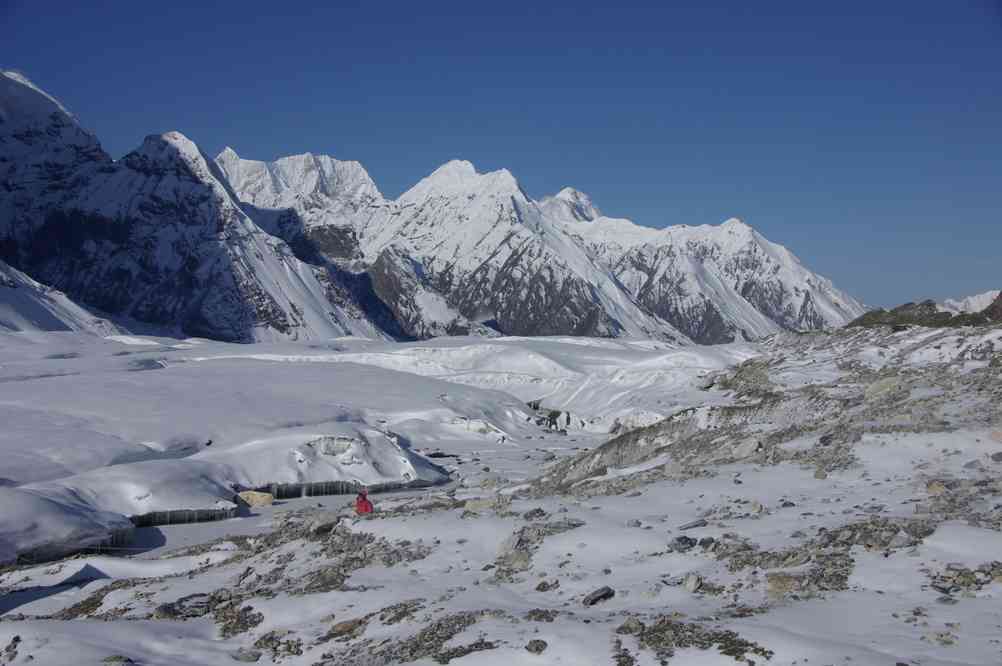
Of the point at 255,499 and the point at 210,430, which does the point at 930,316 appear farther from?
the point at 210,430

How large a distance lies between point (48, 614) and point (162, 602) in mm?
3884

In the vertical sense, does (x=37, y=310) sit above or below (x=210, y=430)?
below

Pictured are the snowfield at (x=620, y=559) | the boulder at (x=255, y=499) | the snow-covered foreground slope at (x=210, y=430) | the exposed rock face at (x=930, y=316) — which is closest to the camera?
the snowfield at (x=620, y=559)

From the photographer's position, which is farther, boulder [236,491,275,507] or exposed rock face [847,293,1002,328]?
exposed rock face [847,293,1002,328]

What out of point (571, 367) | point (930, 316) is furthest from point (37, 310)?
point (930, 316)

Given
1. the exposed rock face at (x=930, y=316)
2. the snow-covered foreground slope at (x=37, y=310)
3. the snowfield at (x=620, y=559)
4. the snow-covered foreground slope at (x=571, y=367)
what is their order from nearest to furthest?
1. the snowfield at (x=620, y=559)
2. the exposed rock face at (x=930, y=316)
3. the snow-covered foreground slope at (x=571, y=367)
4. the snow-covered foreground slope at (x=37, y=310)

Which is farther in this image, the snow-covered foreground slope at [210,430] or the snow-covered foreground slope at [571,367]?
the snow-covered foreground slope at [571,367]

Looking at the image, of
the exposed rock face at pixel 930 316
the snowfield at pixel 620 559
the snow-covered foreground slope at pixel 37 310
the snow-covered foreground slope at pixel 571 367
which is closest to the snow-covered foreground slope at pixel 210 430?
the snowfield at pixel 620 559

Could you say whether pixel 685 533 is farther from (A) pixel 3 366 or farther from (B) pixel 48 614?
(A) pixel 3 366

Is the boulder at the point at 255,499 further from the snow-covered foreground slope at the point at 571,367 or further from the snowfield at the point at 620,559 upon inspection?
the snow-covered foreground slope at the point at 571,367

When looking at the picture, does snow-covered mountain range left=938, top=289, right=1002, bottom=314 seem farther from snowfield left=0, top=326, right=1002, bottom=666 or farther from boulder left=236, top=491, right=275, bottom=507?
boulder left=236, top=491, right=275, bottom=507

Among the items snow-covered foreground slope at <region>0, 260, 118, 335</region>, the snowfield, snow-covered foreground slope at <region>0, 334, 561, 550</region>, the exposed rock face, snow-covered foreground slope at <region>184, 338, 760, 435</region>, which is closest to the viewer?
the snowfield

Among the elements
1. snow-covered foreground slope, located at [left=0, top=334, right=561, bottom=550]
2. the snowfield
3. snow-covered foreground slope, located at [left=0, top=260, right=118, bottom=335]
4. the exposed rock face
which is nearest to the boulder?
snow-covered foreground slope, located at [left=0, top=334, right=561, bottom=550]

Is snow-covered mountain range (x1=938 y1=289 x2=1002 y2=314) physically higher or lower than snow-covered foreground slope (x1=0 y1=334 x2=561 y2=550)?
higher
